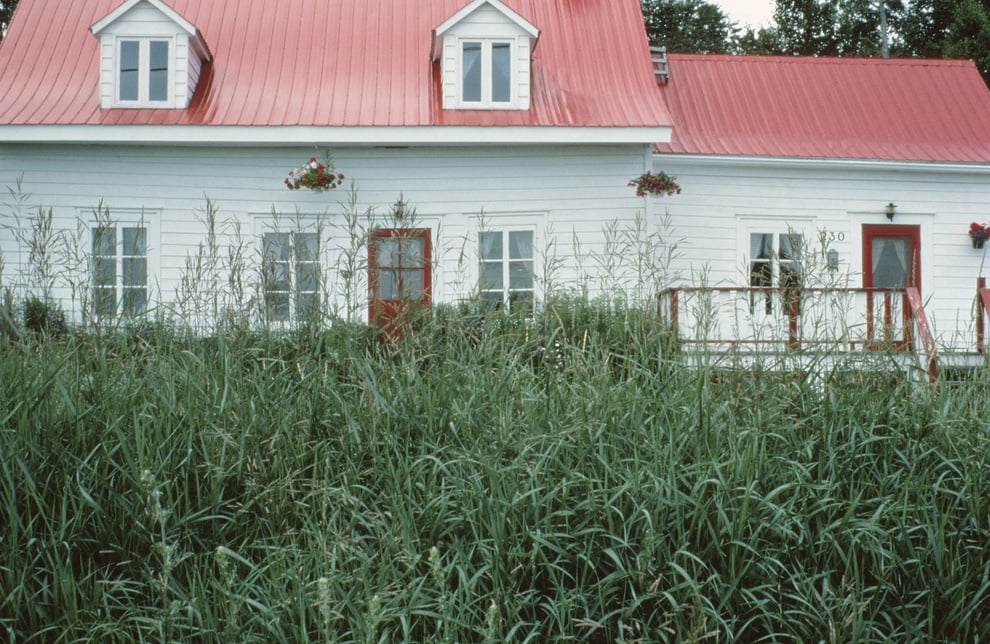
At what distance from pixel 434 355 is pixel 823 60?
11.3 m

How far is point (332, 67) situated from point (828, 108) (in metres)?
7.07

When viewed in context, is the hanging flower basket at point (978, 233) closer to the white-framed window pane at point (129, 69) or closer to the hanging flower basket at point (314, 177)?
the hanging flower basket at point (314, 177)

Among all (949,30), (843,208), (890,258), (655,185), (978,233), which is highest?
(949,30)

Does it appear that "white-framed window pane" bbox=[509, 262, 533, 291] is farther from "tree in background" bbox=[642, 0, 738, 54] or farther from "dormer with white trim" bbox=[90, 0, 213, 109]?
"tree in background" bbox=[642, 0, 738, 54]

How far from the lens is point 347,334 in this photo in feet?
12.9

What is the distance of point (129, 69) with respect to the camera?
34.1 feet

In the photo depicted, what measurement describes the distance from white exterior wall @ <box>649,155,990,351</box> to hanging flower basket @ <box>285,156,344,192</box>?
168 inches

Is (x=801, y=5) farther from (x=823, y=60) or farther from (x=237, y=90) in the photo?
(x=237, y=90)

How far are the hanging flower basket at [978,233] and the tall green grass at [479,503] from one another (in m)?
8.64

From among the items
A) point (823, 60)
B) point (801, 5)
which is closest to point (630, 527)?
point (823, 60)

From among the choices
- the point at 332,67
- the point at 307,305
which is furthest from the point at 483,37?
the point at 307,305

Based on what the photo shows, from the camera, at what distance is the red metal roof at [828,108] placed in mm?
11328

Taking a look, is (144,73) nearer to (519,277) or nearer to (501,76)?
(501,76)

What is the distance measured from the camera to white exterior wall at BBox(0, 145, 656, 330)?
10.3 meters
